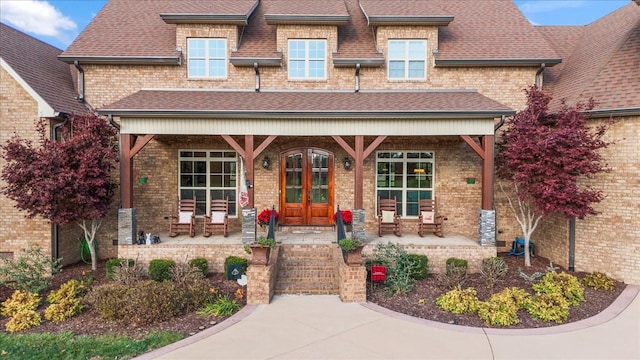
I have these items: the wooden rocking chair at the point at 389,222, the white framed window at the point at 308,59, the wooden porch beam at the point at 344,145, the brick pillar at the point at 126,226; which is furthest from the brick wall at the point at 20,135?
the wooden rocking chair at the point at 389,222

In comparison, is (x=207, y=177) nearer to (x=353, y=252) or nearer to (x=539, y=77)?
(x=353, y=252)

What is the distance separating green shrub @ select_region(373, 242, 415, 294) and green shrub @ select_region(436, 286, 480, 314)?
2.93 ft

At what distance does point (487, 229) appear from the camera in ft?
30.3

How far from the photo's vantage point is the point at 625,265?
27.8 ft

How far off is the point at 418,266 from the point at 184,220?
6889mm

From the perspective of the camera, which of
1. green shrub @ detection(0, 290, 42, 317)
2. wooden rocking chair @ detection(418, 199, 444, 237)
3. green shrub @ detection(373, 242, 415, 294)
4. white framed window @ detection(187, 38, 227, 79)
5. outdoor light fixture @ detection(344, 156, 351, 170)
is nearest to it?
green shrub @ detection(0, 290, 42, 317)

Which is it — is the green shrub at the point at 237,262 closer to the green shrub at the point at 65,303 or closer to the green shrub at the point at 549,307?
the green shrub at the point at 65,303

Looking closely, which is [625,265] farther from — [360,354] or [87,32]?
[87,32]

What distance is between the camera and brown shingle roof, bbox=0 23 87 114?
31.5 ft

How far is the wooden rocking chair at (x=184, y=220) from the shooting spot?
1033cm

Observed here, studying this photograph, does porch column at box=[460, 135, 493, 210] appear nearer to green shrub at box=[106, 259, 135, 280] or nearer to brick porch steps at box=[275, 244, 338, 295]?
brick porch steps at box=[275, 244, 338, 295]

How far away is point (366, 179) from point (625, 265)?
6951mm

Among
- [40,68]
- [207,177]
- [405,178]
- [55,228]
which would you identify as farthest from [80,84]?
[405,178]

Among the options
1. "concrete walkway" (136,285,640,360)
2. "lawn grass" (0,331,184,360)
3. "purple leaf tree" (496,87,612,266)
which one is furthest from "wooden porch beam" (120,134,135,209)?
"purple leaf tree" (496,87,612,266)
